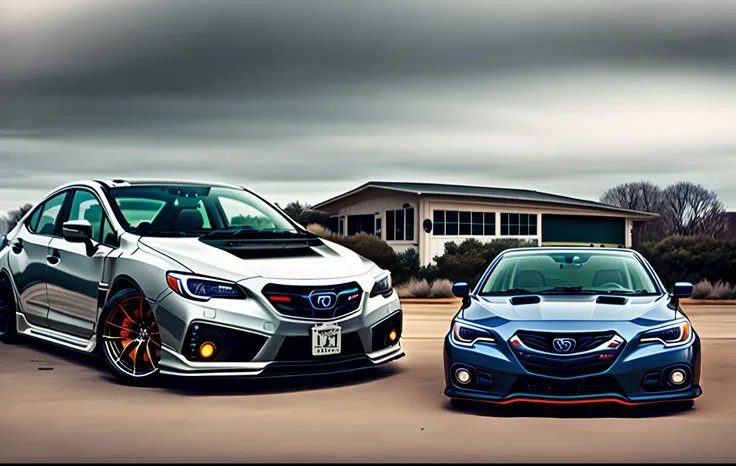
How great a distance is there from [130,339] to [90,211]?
194cm

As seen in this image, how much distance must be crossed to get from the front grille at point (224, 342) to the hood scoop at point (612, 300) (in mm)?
2874

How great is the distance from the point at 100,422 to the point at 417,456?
8.60ft

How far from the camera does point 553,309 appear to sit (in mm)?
8062

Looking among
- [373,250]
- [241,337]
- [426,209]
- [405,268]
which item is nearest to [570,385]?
[241,337]

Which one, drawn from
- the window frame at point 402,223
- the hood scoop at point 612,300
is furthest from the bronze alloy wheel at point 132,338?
the window frame at point 402,223

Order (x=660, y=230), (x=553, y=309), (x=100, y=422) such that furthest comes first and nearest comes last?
(x=660, y=230) → (x=553, y=309) → (x=100, y=422)

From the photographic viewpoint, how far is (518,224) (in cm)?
4288

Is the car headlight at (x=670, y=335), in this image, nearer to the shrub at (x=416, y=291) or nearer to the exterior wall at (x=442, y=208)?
the shrub at (x=416, y=291)

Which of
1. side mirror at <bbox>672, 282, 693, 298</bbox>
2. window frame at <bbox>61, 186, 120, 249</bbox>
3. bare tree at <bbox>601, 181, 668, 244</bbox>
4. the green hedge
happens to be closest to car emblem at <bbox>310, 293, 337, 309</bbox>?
window frame at <bbox>61, 186, 120, 249</bbox>

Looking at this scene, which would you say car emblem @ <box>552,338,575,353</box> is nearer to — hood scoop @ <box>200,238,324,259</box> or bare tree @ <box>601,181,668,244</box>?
hood scoop @ <box>200,238,324,259</box>

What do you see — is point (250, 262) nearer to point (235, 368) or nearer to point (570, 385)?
point (235, 368)

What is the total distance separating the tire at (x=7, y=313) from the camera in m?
11.5

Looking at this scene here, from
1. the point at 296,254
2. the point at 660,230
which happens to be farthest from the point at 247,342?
the point at 660,230

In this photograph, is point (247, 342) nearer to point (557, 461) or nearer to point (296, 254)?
point (296, 254)
